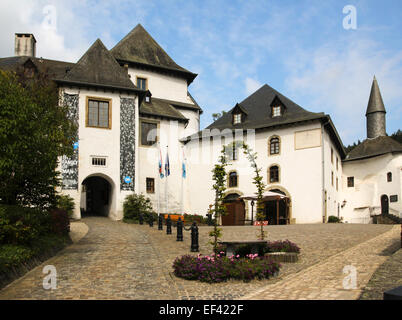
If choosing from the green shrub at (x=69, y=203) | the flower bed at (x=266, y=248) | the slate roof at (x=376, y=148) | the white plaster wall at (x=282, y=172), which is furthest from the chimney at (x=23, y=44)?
the flower bed at (x=266, y=248)

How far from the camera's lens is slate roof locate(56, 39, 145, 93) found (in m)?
27.5

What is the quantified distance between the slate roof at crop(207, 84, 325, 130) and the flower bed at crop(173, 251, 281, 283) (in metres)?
21.8

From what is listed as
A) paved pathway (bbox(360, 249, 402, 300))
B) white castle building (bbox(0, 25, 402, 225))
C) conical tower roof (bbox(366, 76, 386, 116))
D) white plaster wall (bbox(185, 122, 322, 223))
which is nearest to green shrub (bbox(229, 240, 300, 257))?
paved pathway (bbox(360, 249, 402, 300))

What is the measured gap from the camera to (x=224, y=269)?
9.11 metres

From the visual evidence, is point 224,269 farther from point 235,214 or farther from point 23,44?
point 23,44

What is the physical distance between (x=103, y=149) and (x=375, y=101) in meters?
34.3

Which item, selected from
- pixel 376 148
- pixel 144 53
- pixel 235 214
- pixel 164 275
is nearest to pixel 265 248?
pixel 164 275

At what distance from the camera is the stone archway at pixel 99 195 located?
29.1m

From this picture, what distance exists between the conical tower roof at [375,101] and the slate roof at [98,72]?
102 feet

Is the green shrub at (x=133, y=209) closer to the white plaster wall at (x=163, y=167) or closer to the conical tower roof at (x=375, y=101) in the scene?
the white plaster wall at (x=163, y=167)

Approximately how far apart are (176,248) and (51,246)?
4.04m
